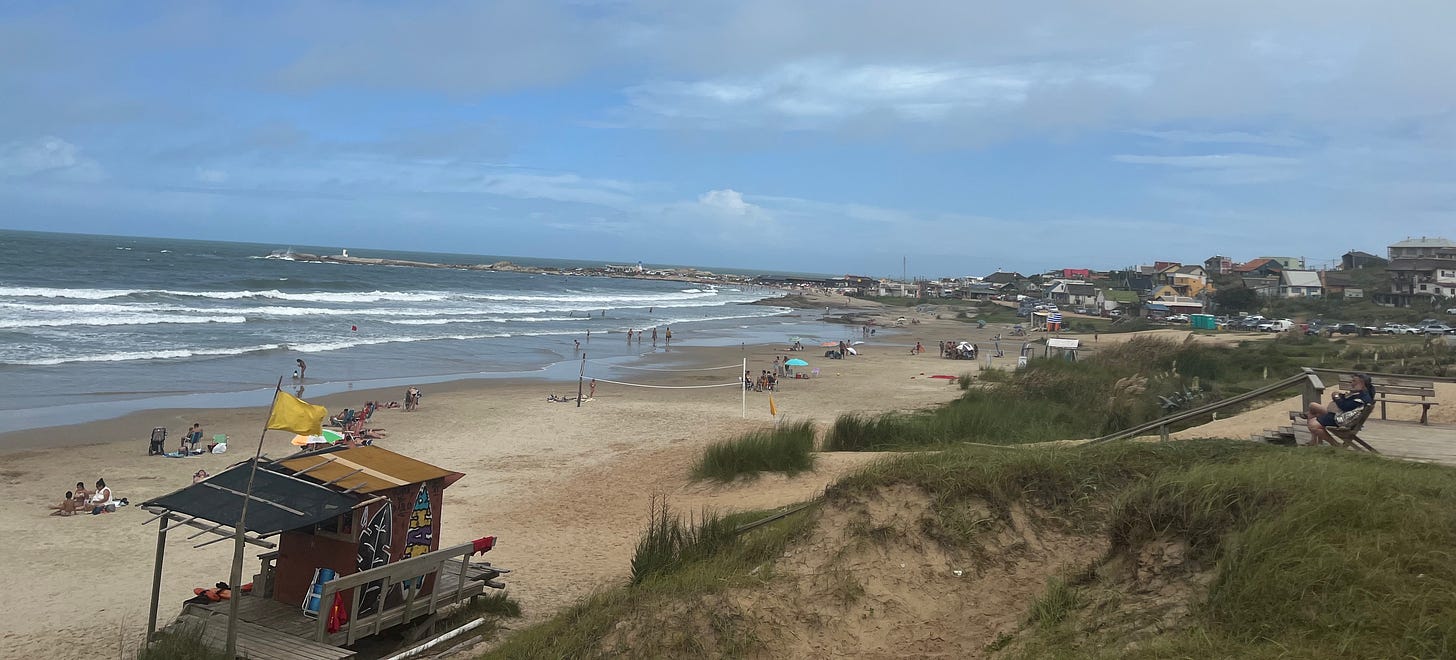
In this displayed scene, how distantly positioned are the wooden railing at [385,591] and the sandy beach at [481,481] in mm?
1295

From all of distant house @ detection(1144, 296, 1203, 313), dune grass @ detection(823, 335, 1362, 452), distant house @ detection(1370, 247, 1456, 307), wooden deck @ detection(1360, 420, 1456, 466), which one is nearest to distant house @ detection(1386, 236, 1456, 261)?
distant house @ detection(1370, 247, 1456, 307)

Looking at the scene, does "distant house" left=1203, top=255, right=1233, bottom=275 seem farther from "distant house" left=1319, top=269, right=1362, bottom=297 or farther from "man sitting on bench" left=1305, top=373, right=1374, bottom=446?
"man sitting on bench" left=1305, top=373, right=1374, bottom=446

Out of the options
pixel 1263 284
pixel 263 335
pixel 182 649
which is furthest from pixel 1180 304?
pixel 182 649

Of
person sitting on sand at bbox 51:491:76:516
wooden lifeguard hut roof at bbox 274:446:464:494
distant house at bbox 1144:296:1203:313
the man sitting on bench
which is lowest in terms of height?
person sitting on sand at bbox 51:491:76:516

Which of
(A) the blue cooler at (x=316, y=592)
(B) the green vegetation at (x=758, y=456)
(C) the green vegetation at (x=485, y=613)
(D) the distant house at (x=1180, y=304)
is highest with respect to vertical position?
(D) the distant house at (x=1180, y=304)

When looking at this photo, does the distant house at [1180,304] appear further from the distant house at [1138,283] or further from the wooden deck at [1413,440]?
the wooden deck at [1413,440]

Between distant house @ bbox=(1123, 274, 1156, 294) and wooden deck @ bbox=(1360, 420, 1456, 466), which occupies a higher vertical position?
distant house @ bbox=(1123, 274, 1156, 294)

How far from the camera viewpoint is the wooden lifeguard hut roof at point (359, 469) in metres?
7.71

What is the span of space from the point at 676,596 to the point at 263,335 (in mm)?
37249

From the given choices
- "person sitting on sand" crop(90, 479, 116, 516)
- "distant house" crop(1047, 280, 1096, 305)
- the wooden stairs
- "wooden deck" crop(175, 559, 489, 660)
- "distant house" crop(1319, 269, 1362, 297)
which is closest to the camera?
"wooden deck" crop(175, 559, 489, 660)

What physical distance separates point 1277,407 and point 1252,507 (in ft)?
39.6

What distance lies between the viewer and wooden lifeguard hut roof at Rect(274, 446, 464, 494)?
25.3ft

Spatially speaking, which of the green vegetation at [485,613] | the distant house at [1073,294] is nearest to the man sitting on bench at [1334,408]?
the green vegetation at [485,613]

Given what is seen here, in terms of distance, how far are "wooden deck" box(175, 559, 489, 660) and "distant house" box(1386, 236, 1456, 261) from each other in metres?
90.4
